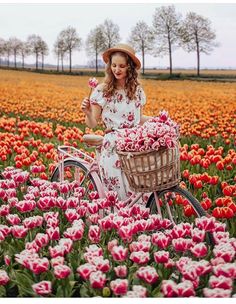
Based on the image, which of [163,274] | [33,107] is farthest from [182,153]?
[33,107]

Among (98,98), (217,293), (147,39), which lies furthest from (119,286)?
(147,39)

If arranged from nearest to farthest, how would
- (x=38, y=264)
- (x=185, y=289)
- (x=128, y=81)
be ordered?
(x=185, y=289) < (x=38, y=264) < (x=128, y=81)

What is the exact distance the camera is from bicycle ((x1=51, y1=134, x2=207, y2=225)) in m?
2.74

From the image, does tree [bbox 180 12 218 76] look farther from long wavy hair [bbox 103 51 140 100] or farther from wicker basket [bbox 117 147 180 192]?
wicker basket [bbox 117 147 180 192]

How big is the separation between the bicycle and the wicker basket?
0.34 ft

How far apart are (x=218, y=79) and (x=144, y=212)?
230cm

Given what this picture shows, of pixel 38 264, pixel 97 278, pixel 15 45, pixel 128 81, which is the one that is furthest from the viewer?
pixel 15 45

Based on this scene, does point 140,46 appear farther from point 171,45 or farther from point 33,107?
point 33,107

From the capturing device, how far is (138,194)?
2990 millimetres

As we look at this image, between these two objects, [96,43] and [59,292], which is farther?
[96,43]

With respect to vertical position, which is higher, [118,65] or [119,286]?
[118,65]

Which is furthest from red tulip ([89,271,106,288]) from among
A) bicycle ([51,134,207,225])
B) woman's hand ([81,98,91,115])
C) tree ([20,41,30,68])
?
tree ([20,41,30,68])

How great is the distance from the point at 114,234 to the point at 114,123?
75cm

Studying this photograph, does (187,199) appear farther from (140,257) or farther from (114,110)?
(114,110)
